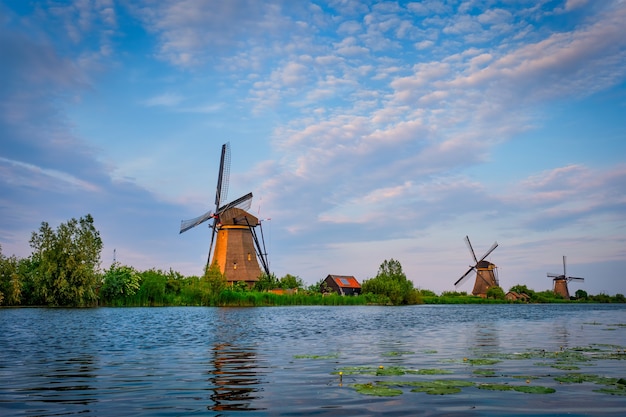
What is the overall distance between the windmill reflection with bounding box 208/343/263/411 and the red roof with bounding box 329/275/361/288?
86.5 m

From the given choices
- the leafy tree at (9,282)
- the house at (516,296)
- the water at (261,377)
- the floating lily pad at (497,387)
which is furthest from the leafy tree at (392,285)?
the floating lily pad at (497,387)

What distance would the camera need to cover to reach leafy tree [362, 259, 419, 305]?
87.1 m

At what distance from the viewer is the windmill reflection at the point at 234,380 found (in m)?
8.19

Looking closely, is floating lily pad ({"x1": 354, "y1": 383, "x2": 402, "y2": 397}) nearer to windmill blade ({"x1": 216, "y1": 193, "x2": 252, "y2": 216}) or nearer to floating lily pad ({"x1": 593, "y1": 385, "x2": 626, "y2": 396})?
floating lily pad ({"x1": 593, "y1": 385, "x2": 626, "y2": 396})

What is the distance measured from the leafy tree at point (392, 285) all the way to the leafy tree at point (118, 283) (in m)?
41.4

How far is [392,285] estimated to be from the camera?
87.2 metres

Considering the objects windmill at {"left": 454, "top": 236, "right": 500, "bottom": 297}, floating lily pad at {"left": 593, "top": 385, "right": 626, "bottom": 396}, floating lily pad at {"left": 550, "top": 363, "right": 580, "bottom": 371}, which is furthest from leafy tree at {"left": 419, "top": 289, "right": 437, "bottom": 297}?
floating lily pad at {"left": 593, "top": 385, "right": 626, "bottom": 396}

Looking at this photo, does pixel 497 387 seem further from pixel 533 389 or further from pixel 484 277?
pixel 484 277

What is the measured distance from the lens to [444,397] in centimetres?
841

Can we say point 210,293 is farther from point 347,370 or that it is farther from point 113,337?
point 347,370

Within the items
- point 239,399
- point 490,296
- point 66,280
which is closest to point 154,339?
point 239,399

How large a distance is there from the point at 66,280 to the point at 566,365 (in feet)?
185

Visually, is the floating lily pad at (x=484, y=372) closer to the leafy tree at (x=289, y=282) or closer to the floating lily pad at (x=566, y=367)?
the floating lily pad at (x=566, y=367)

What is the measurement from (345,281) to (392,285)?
1906 cm
